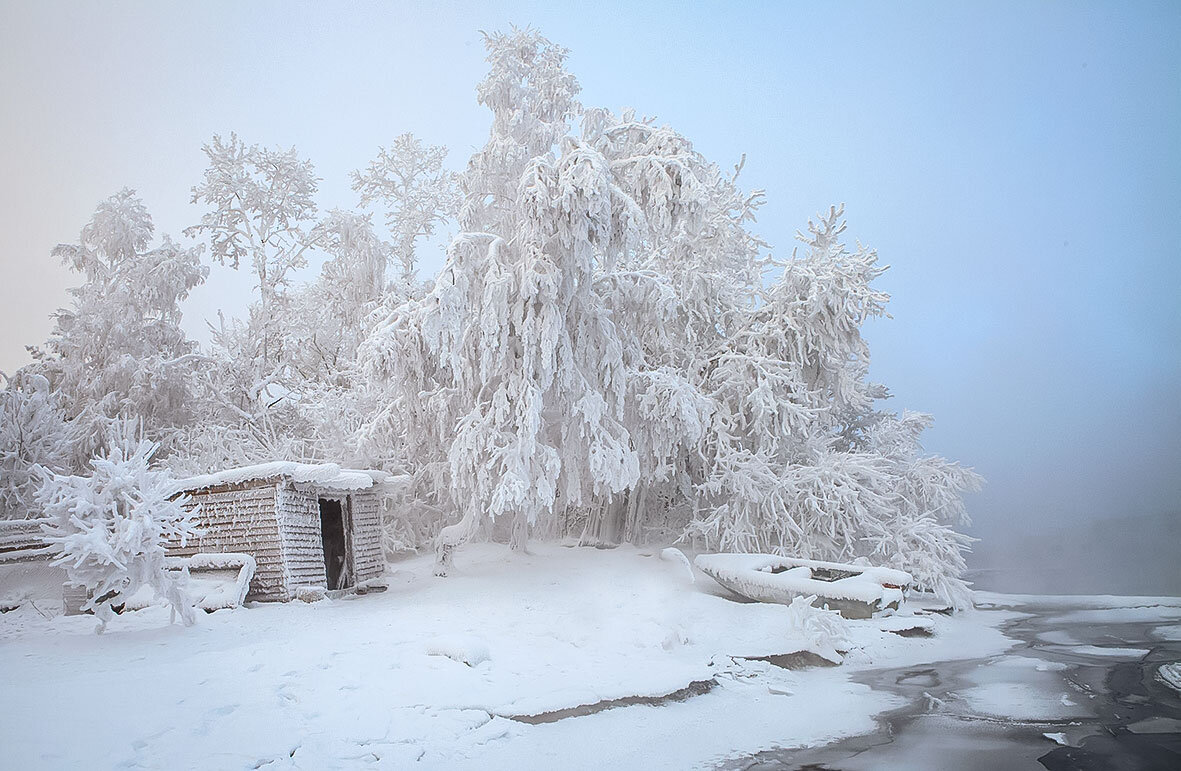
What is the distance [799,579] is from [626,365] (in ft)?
16.7

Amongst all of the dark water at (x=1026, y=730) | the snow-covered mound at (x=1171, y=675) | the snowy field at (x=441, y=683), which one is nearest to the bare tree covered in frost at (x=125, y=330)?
the snowy field at (x=441, y=683)

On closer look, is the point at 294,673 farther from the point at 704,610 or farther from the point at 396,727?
the point at 704,610

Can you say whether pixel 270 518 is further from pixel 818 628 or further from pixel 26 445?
pixel 818 628

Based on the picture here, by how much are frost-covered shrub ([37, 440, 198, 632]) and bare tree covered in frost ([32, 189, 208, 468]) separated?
34.1 ft

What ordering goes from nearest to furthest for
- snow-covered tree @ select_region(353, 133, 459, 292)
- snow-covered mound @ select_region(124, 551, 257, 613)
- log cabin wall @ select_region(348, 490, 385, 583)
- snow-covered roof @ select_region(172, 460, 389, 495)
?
snow-covered mound @ select_region(124, 551, 257, 613) → snow-covered roof @ select_region(172, 460, 389, 495) → log cabin wall @ select_region(348, 490, 385, 583) → snow-covered tree @ select_region(353, 133, 459, 292)

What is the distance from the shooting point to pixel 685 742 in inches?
222

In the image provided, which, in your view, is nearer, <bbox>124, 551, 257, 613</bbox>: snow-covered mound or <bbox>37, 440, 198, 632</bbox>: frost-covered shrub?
<bbox>37, 440, 198, 632</bbox>: frost-covered shrub

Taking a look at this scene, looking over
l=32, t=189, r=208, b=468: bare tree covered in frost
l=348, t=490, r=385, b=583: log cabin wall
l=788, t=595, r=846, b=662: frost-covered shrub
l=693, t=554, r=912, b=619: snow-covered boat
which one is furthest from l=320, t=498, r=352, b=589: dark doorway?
l=788, t=595, r=846, b=662: frost-covered shrub

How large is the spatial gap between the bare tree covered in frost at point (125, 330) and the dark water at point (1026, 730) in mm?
16706

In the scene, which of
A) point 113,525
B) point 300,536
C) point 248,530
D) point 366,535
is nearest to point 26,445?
point 248,530

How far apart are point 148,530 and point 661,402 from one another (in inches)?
340

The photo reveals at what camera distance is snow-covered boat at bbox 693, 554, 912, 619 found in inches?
441

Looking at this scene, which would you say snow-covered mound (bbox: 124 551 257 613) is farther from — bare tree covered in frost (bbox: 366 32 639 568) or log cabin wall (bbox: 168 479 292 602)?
bare tree covered in frost (bbox: 366 32 639 568)

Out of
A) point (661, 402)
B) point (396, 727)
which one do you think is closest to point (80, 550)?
point (396, 727)
